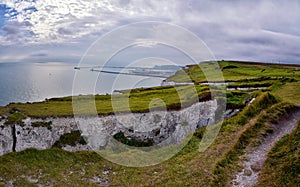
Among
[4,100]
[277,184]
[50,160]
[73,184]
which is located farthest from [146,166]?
[4,100]

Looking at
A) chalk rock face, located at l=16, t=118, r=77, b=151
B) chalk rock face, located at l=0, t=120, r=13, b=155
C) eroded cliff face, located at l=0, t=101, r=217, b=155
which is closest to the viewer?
chalk rock face, located at l=0, t=120, r=13, b=155

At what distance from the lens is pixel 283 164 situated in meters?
16.5

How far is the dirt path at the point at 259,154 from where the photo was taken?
1605 centimetres

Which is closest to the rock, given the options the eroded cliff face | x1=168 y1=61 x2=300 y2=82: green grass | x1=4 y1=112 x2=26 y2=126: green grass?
the eroded cliff face

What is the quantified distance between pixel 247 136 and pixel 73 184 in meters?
13.2

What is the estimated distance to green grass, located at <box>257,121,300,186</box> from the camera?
15.3 meters

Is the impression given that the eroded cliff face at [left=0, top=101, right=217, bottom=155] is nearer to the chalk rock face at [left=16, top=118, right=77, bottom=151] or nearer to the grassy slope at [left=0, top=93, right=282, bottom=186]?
the chalk rock face at [left=16, top=118, right=77, bottom=151]

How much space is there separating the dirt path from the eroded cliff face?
9.82 metres

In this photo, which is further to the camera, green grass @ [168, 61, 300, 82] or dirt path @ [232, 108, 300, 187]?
green grass @ [168, 61, 300, 82]

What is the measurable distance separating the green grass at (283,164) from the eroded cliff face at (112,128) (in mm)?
12643

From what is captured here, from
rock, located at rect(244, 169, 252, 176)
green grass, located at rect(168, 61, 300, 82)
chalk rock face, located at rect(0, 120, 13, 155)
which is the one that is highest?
green grass, located at rect(168, 61, 300, 82)

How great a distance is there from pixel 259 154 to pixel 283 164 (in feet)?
6.69

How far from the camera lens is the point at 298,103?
26078mm

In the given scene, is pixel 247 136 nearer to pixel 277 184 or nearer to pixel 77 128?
pixel 277 184
